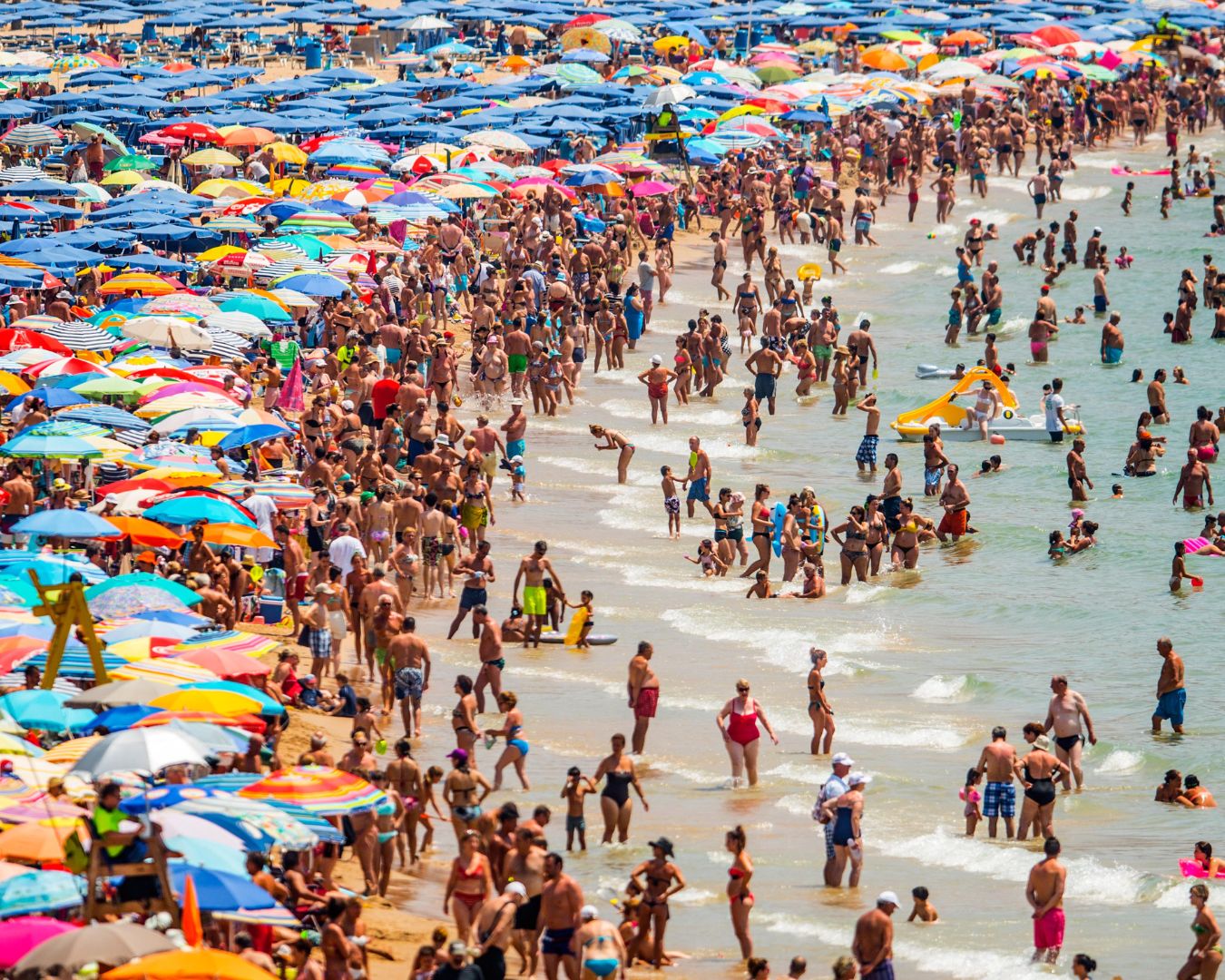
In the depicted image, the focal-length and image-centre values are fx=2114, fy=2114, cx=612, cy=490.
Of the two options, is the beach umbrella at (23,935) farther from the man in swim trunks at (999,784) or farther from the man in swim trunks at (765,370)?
the man in swim trunks at (765,370)

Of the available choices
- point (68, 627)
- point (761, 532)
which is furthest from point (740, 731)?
point (761, 532)

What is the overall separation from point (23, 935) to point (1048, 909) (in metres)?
6.29

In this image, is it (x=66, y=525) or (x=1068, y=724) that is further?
(x=66, y=525)

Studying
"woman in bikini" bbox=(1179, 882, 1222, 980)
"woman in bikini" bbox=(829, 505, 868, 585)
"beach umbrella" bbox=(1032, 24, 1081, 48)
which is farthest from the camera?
"beach umbrella" bbox=(1032, 24, 1081, 48)

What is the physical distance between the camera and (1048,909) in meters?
13.0

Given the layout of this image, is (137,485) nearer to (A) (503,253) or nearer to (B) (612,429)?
(B) (612,429)

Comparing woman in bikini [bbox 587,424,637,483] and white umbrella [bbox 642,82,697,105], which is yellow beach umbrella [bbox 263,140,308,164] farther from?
woman in bikini [bbox 587,424,637,483]

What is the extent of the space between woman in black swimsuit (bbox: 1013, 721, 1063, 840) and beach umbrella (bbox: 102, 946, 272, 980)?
286 inches

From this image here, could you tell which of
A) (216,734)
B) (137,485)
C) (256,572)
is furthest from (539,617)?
(216,734)

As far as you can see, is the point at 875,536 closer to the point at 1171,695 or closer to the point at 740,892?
the point at 1171,695

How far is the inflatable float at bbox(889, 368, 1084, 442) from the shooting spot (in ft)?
91.4

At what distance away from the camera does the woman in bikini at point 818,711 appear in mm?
16406

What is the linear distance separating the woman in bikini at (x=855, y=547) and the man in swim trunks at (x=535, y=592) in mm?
3741

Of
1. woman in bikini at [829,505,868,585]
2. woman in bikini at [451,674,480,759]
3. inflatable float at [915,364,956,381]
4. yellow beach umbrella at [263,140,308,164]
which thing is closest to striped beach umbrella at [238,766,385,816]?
woman in bikini at [451,674,480,759]
